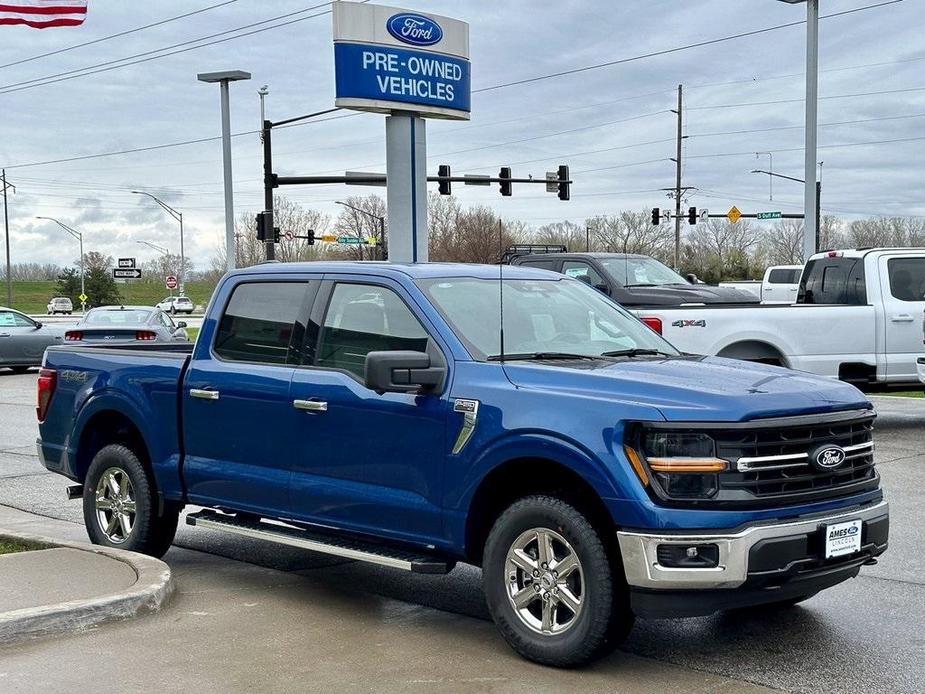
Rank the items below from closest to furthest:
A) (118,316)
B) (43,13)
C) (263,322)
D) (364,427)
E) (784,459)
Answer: (784,459)
(364,427)
(263,322)
(43,13)
(118,316)

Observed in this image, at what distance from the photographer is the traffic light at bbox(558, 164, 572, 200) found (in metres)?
42.2

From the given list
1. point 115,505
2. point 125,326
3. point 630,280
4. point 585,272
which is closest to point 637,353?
point 115,505

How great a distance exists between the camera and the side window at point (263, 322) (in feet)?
23.1

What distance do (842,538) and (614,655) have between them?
4.05 feet

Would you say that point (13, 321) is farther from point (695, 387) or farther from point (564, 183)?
point (695, 387)

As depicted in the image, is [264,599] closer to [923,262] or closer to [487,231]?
[923,262]

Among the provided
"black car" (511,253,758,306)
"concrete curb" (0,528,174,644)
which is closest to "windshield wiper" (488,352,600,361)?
"concrete curb" (0,528,174,644)

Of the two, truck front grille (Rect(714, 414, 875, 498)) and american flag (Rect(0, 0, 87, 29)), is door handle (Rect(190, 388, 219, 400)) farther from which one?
american flag (Rect(0, 0, 87, 29))

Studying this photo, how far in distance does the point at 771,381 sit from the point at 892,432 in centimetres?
977

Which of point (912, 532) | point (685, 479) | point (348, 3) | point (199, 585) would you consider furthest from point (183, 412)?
point (348, 3)

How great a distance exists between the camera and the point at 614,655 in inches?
228

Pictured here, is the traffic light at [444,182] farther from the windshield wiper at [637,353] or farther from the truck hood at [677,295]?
the windshield wiper at [637,353]

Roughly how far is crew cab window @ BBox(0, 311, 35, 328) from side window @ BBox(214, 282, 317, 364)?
22.3m

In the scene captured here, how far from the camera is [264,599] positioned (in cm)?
702
